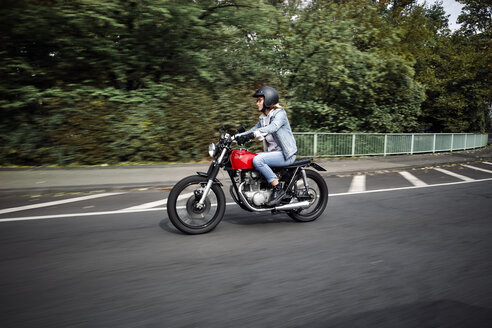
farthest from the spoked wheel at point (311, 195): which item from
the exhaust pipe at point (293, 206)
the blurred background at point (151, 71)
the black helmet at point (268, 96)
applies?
the blurred background at point (151, 71)

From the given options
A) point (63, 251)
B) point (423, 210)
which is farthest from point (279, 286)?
point (423, 210)

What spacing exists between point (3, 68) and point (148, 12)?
156 inches

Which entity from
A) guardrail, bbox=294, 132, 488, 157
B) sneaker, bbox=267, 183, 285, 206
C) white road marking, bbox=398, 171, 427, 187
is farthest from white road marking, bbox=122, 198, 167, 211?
guardrail, bbox=294, 132, 488, 157

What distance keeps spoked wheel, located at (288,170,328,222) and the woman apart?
345 mm

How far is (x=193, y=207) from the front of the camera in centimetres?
470

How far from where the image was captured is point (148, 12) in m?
9.98

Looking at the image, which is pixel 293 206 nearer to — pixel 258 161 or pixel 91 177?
pixel 258 161

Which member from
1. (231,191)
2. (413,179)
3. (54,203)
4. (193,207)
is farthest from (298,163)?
(413,179)

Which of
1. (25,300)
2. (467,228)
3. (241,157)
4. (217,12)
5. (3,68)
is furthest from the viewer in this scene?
(217,12)

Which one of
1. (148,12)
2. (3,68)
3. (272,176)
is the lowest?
(272,176)

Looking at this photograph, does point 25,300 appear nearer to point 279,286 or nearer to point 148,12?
point 279,286

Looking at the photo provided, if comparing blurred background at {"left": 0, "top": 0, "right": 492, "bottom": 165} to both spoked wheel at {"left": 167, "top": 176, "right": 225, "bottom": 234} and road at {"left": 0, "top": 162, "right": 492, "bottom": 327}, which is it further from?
spoked wheel at {"left": 167, "top": 176, "right": 225, "bottom": 234}

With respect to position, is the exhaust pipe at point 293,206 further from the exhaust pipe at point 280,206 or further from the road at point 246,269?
the road at point 246,269

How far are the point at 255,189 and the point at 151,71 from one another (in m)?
7.94
